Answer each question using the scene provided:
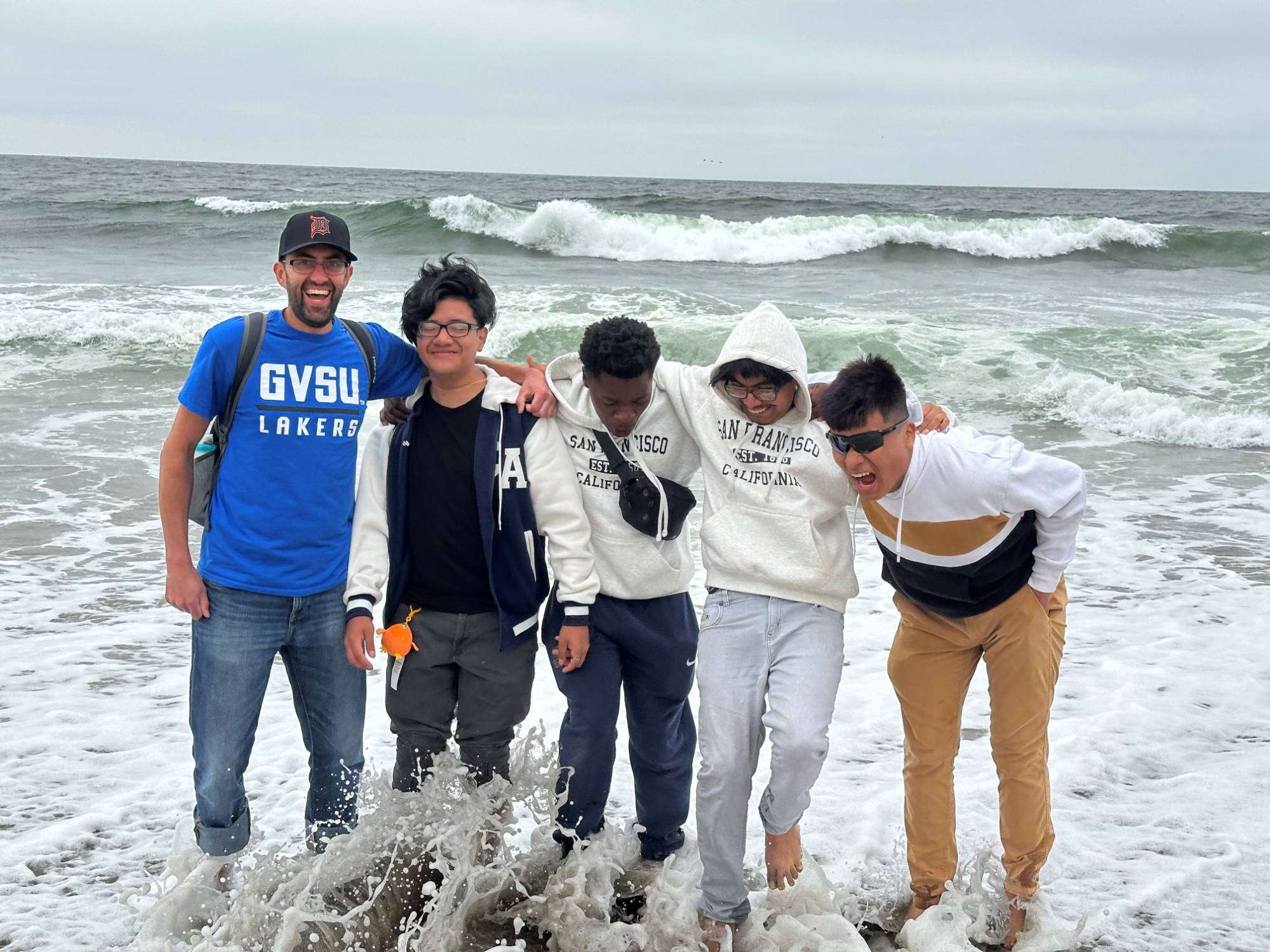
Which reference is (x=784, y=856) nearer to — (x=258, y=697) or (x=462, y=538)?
(x=462, y=538)

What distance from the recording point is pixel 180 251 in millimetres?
23156

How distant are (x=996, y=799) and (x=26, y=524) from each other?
6.15m

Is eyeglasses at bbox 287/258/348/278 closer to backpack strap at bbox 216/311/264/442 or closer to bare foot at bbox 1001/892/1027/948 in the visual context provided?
backpack strap at bbox 216/311/264/442

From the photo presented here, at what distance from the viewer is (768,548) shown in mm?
3094

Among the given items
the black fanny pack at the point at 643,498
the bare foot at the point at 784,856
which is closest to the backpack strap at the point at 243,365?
the black fanny pack at the point at 643,498

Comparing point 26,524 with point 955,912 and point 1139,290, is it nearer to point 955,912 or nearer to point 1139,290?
point 955,912

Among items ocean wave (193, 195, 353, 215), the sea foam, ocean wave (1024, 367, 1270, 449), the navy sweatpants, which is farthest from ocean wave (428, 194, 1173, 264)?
the navy sweatpants

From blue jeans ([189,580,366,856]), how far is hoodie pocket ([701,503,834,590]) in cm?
108

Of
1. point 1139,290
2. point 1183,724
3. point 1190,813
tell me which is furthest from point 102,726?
point 1139,290

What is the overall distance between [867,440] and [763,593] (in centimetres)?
53

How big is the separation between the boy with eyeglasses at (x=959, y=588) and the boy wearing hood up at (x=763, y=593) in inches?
5.7

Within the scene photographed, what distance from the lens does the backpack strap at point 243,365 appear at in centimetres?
296

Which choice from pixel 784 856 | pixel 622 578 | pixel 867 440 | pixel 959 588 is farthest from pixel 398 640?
pixel 959 588

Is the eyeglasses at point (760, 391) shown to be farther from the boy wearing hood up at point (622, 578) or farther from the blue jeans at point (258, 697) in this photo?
the blue jeans at point (258, 697)
